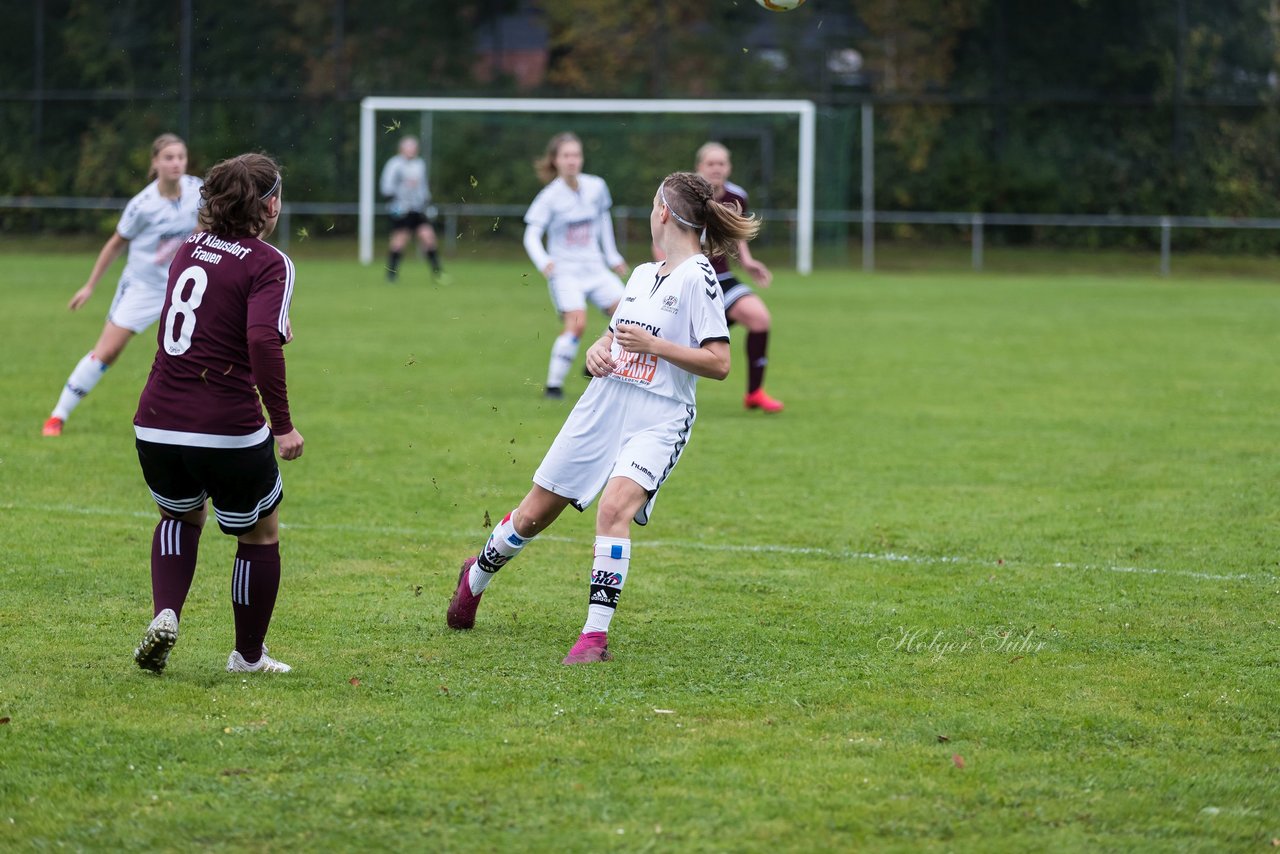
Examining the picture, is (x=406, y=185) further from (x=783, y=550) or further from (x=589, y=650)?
(x=589, y=650)

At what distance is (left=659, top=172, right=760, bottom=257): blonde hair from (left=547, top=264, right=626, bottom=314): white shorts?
690 centimetres

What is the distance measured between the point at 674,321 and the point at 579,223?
7170 millimetres

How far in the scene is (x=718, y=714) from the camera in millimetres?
4738

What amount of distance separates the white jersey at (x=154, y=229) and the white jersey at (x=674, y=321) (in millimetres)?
5562

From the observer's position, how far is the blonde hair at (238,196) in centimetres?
476

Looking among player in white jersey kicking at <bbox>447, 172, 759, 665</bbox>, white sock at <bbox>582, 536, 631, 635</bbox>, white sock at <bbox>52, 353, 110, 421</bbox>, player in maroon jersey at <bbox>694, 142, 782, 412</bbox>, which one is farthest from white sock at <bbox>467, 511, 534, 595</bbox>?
white sock at <bbox>52, 353, 110, 421</bbox>

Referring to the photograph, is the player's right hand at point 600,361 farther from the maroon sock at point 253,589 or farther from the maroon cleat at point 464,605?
the maroon sock at point 253,589

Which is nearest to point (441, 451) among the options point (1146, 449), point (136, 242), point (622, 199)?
point (136, 242)

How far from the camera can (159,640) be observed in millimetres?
4820

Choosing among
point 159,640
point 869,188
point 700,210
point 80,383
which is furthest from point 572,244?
point 869,188

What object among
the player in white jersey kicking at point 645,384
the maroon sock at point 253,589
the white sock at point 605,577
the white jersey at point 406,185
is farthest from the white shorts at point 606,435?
the white jersey at point 406,185

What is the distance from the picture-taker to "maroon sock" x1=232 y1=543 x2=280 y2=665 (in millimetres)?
4996

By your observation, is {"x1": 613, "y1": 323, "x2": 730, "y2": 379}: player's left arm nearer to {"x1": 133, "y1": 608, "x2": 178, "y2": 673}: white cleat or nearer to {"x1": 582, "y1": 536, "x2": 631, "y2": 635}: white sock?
{"x1": 582, "y1": 536, "x2": 631, "y2": 635}: white sock

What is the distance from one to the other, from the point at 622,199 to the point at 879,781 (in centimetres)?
2612
